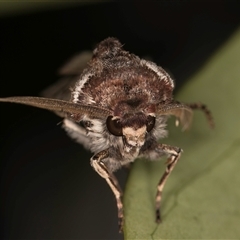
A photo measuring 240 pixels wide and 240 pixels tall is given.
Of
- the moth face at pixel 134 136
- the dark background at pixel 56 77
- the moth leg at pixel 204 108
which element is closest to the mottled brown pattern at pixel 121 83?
the moth face at pixel 134 136

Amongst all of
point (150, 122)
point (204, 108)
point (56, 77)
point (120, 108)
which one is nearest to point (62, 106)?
point (120, 108)

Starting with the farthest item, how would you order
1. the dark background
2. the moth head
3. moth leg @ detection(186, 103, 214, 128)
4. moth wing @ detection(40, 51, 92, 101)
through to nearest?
the dark background < moth wing @ detection(40, 51, 92, 101) < moth leg @ detection(186, 103, 214, 128) < the moth head

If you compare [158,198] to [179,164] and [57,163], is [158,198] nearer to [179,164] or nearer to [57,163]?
[179,164]

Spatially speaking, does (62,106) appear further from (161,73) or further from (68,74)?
(68,74)

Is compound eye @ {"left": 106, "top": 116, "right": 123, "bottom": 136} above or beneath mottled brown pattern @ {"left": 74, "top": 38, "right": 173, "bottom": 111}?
beneath

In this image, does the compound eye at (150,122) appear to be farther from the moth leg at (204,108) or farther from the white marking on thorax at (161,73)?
the moth leg at (204,108)

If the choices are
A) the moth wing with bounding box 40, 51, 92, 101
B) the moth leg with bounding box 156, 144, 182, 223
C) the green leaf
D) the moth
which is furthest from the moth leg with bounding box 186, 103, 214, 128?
the moth wing with bounding box 40, 51, 92, 101

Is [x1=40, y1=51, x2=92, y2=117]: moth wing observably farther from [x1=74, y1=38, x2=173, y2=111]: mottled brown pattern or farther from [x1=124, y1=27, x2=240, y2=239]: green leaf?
[x1=124, y1=27, x2=240, y2=239]: green leaf
